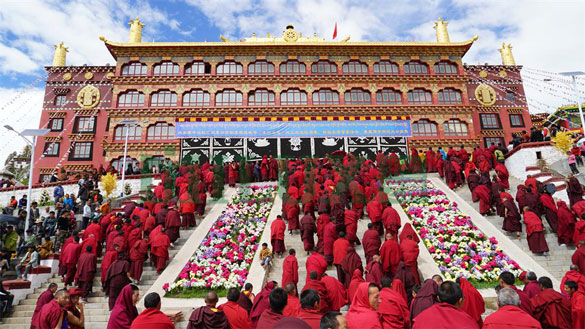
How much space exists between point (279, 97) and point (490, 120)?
18370 mm

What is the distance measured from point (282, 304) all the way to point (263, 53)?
1165 inches

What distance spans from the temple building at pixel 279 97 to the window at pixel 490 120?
0.10 meters

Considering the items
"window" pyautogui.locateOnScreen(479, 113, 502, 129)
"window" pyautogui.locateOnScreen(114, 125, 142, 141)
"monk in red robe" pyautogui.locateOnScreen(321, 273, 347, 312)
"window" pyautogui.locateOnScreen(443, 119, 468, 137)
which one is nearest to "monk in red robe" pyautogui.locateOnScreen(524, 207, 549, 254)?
"monk in red robe" pyautogui.locateOnScreen(321, 273, 347, 312)

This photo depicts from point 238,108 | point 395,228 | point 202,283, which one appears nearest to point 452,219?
point 395,228

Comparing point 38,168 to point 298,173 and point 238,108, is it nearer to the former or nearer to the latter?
point 238,108

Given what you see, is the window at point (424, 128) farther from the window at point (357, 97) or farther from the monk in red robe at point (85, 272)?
the monk in red robe at point (85, 272)

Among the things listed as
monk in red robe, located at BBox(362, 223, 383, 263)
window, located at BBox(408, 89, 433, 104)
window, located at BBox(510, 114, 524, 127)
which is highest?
window, located at BBox(408, 89, 433, 104)

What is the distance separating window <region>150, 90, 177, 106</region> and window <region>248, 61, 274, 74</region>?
22.4ft

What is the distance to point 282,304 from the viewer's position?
15.3 ft

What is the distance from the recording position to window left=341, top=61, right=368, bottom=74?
3212 centimetres

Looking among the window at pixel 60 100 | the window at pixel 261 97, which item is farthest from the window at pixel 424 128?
the window at pixel 60 100

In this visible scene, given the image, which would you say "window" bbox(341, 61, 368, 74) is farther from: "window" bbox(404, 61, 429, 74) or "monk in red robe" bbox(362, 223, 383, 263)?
"monk in red robe" bbox(362, 223, 383, 263)

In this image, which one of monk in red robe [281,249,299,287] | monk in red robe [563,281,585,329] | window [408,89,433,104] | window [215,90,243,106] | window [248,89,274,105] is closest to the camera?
monk in red robe [563,281,585,329]

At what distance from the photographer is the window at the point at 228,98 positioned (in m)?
30.6
